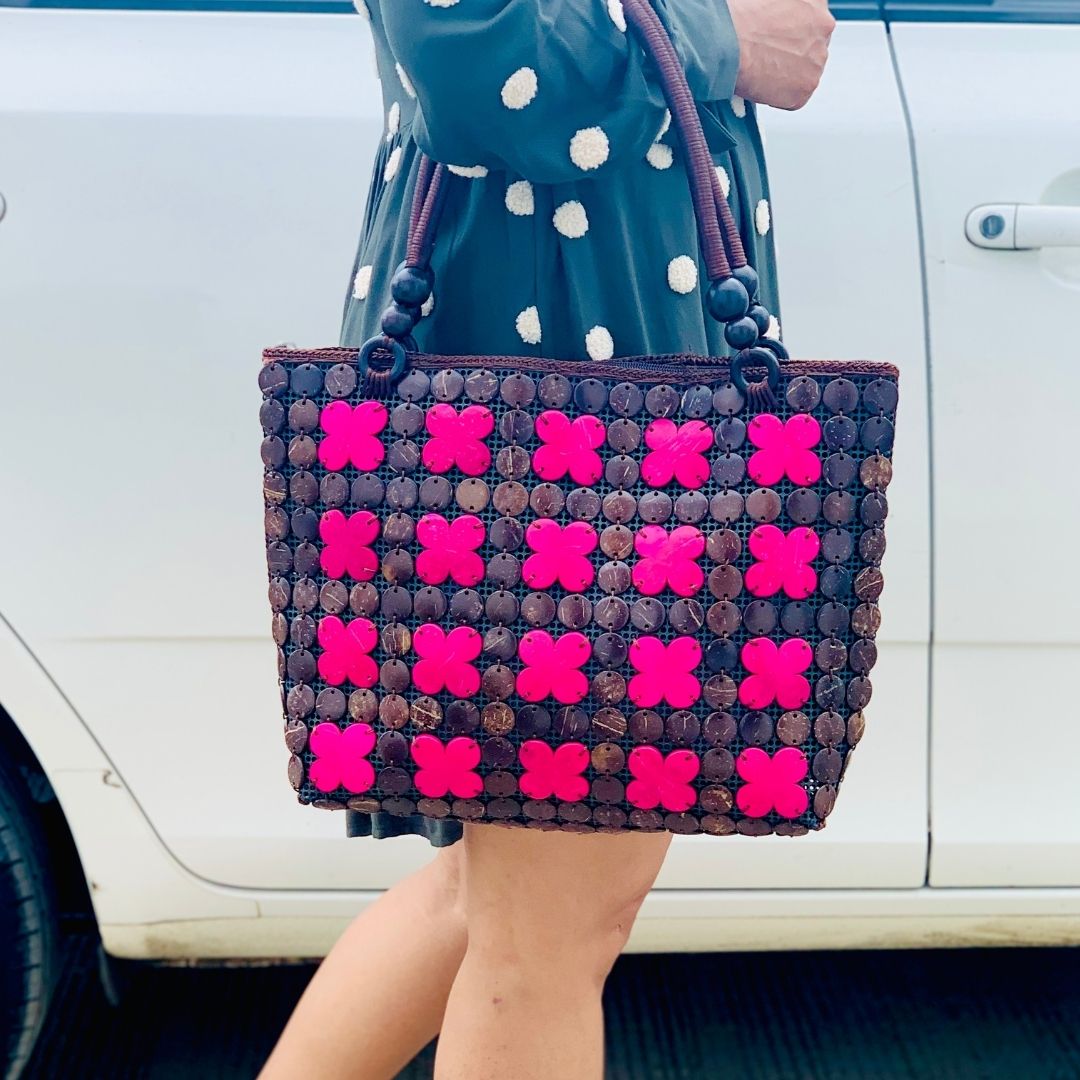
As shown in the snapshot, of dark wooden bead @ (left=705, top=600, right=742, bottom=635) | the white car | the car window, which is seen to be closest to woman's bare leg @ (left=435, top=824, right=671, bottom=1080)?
dark wooden bead @ (left=705, top=600, right=742, bottom=635)

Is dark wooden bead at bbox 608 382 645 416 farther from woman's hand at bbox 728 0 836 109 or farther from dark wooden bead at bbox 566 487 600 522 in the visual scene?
woman's hand at bbox 728 0 836 109

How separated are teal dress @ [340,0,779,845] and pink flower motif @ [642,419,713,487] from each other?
0.08m

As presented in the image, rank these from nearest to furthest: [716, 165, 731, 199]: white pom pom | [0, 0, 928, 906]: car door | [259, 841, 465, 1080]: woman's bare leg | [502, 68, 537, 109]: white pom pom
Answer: [502, 68, 537, 109]: white pom pom, [716, 165, 731, 199]: white pom pom, [259, 841, 465, 1080]: woman's bare leg, [0, 0, 928, 906]: car door

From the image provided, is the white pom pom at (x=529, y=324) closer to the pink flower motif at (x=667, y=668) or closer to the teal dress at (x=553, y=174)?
the teal dress at (x=553, y=174)

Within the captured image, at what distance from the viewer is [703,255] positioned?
2.65ft

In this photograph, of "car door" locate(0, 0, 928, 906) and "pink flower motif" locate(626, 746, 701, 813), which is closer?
"pink flower motif" locate(626, 746, 701, 813)

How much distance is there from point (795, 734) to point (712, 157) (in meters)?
0.41

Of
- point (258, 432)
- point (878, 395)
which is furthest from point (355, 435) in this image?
point (258, 432)

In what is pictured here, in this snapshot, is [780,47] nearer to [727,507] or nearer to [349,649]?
[727,507]

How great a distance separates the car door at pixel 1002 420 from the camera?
1.37m

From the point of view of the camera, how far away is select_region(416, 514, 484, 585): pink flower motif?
81 cm

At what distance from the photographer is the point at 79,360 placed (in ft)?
4.30

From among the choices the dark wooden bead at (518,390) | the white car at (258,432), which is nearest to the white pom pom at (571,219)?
the dark wooden bead at (518,390)

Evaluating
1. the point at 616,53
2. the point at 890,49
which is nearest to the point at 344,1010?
the point at 616,53
